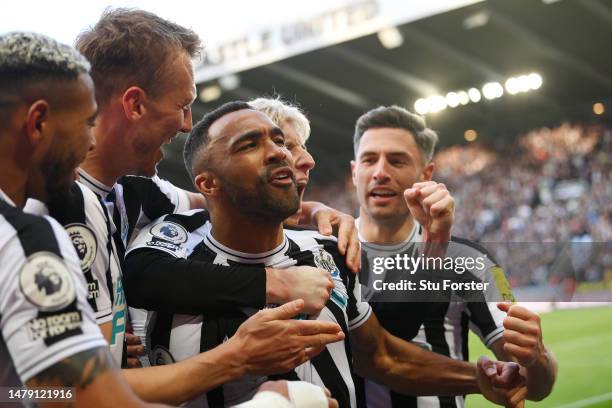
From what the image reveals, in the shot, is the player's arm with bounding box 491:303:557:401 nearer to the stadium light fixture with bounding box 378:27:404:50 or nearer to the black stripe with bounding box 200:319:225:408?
the black stripe with bounding box 200:319:225:408

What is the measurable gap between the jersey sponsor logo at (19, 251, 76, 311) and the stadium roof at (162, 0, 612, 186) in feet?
49.6

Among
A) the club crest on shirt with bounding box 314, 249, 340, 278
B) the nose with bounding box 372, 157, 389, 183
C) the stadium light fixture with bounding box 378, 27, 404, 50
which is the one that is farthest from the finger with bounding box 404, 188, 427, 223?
the stadium light fixture with bounding box 378, 27, 404, 50

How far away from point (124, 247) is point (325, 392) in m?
0.90

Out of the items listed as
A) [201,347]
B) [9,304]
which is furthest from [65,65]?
[201,347]

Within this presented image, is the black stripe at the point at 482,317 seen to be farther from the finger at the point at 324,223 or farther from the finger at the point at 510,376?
the finger at the point at 324,223

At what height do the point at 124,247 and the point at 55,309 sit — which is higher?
the point at 124,247

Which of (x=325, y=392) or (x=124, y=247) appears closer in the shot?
(x=325, y=392)

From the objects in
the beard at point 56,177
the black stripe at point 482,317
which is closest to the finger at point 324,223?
the black stripe at point 482,317

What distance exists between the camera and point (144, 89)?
7.81ft

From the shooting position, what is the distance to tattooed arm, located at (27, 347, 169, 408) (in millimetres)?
1352

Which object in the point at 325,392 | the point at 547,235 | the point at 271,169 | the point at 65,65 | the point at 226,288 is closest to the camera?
the point at 65,65

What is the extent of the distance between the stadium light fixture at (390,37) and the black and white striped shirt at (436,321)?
14.4 m

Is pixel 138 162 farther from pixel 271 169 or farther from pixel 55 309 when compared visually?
pixel 55 309

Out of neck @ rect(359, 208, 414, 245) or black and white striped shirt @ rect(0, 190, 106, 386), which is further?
neck @ rect(359, 208, 414, 245)
